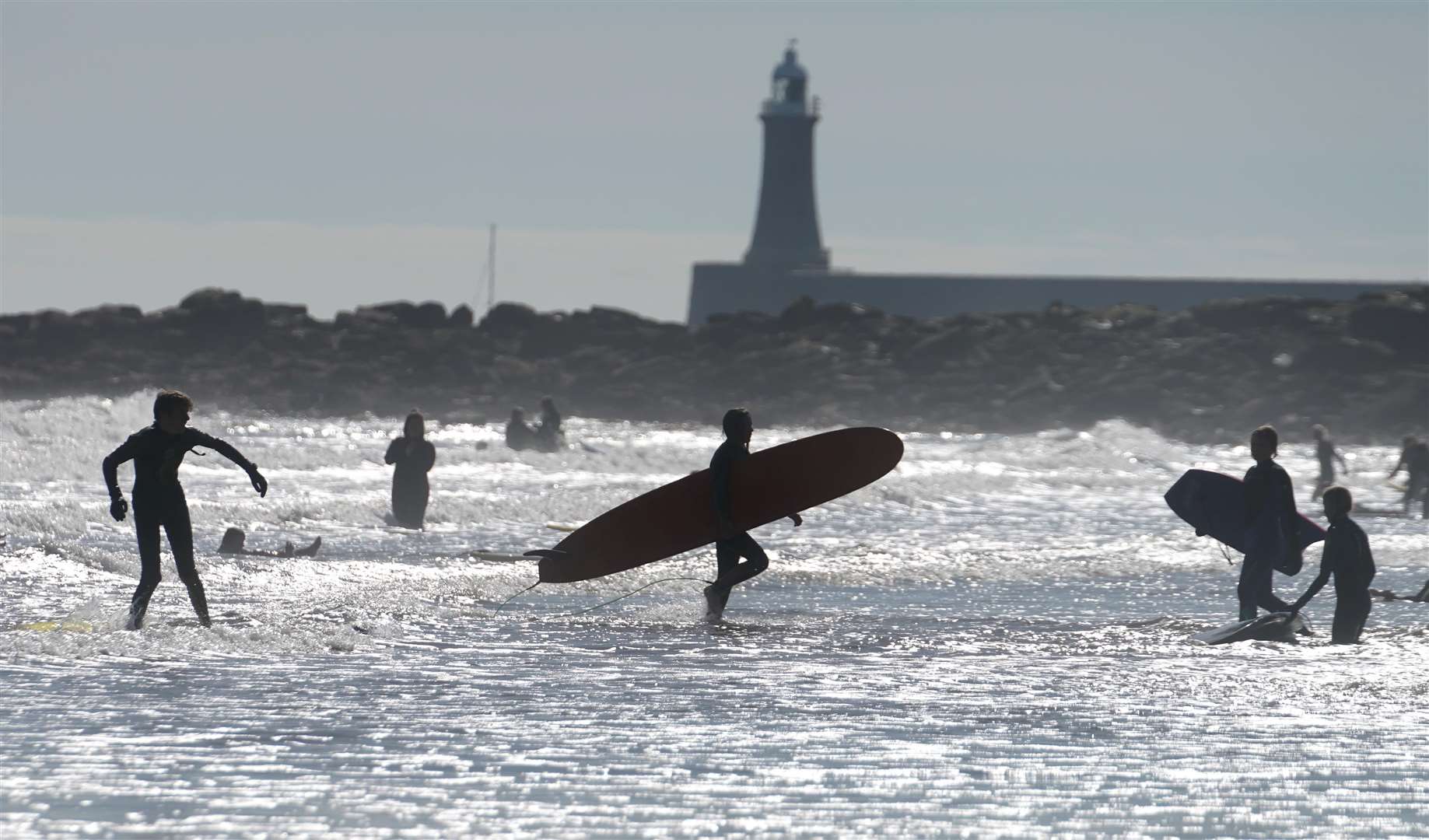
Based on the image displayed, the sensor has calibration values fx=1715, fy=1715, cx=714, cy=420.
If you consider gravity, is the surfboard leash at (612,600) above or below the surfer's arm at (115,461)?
below

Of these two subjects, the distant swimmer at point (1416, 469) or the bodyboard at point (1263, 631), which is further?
the distant swimmer at point (1416, 469)

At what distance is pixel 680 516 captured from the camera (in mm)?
11906

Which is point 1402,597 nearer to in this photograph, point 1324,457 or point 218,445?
point 218,445

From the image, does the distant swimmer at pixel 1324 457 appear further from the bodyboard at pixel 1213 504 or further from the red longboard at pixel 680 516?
the red longboard at pixel 680 516

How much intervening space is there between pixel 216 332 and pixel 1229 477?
210 ft

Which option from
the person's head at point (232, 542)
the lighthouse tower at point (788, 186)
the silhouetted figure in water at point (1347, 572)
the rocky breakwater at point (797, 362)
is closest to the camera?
the silhouetted figure in water at point (1347, 572)

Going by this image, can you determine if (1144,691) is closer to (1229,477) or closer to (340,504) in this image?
(1229,477)

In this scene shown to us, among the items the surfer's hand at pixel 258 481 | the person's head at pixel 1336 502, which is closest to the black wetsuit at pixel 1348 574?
the person's head at pixel 1336 502

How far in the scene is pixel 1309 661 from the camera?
9391 millimetres

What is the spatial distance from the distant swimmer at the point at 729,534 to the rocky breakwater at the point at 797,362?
49.7 metres

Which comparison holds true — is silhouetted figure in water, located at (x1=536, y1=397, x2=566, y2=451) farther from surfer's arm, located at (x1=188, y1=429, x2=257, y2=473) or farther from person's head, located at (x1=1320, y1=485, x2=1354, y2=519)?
person's head, located at (x1=1320, y1=485, x2=1354, y2=519)

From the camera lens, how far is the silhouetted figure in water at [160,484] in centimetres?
938

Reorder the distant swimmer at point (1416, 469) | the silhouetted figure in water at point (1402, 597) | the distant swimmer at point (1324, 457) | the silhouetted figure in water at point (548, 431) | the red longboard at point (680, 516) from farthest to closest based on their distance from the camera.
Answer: the silhouetted figure in water at point (548, 431) < the distant swimmer at point (1324, 457) < the distant swimmer at point (1416, 469) < the red longboard at point (680, 516) < the silhouetted figure in water at point (1402, 597)

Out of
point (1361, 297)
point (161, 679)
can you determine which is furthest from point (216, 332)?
point (161, 679)
